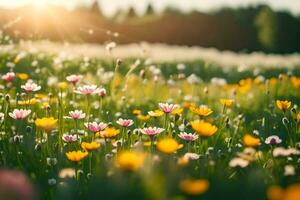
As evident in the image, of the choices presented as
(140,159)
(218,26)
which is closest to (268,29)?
(218,26)

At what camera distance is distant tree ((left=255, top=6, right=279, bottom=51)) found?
97.7ft

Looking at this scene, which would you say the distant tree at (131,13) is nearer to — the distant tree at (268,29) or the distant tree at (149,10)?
the distant tree at (149,10)

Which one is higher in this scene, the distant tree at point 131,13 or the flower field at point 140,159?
the flower field at point 140,159

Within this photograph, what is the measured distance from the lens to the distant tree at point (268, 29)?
29.8m

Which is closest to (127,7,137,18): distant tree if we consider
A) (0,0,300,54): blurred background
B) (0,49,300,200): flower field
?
(0,0,300,54): blurred background

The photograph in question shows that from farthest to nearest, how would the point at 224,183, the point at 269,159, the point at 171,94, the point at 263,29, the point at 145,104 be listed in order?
the point at 263,29 < the point at 171,94 < the point at 145,104 < the point at 269,159 < the point at 224,183

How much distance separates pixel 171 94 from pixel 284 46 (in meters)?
25.8

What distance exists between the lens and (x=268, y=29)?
97.3ft

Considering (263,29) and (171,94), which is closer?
(171,94)

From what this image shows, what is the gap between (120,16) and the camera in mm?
30781

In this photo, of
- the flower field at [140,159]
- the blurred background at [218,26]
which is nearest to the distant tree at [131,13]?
the blurred background at [218,26]

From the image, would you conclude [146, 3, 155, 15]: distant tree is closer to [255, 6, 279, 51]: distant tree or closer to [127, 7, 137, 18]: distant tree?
[127, 7, 137, 18]: distant tree

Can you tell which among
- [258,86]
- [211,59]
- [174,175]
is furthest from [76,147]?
[211,59]

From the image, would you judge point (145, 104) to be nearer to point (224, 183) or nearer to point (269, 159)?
point (269, 159)
